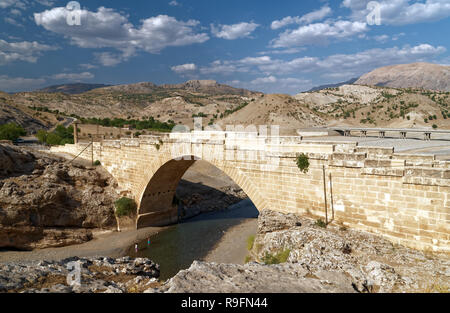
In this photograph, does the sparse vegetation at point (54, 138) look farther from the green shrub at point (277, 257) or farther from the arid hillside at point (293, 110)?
the green shrub at point (277, 257)

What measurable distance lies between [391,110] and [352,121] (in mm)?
5397

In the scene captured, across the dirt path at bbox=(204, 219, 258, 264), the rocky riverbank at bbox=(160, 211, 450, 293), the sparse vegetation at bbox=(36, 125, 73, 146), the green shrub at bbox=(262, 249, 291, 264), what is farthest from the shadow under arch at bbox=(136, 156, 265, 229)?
the sparse vegetation at bbox=(36, 125, 73, 146)

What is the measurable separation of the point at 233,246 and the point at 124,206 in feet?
26.1

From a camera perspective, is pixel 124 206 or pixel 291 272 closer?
pixel 291 272

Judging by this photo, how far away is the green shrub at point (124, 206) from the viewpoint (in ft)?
63.8

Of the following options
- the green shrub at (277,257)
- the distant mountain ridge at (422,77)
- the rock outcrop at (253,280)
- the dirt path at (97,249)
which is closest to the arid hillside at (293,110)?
the dirt path at (97,249)

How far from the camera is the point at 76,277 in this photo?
15.6 feet

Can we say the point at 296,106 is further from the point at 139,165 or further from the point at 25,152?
the point at 25,152

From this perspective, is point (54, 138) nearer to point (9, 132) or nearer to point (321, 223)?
point (9, 132)

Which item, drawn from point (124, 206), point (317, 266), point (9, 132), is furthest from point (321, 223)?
point (9, 132)

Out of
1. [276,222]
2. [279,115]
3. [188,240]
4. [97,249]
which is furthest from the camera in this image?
[279,115]

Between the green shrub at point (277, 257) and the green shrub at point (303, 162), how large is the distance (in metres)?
2.89

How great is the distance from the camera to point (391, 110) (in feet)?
138

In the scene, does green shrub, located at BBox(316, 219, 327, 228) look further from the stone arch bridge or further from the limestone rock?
the limestone rock
